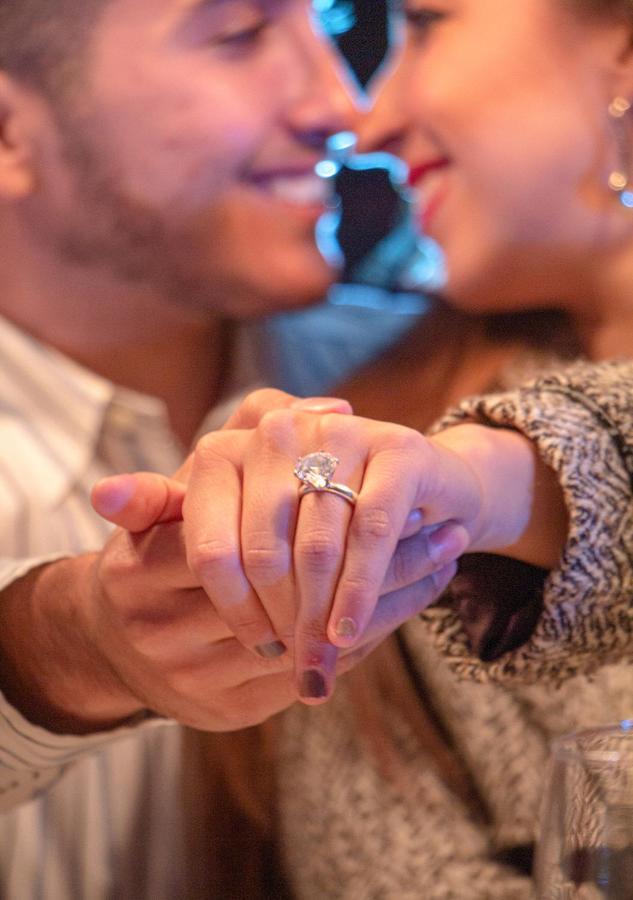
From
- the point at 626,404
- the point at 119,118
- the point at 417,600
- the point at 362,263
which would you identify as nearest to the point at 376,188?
the point at 362,263

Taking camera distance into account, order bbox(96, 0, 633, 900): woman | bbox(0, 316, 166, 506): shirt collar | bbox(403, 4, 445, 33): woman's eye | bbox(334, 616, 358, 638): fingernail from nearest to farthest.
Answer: bbox(334, 616, 358, 638): fingernail
bbox(96, 0, 633, 900): woman
bbox(403, 4, 445, 33): woman's eye
bbox(0, 316, 166, 506): shirt collar

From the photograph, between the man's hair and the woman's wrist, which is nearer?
the woman's wrist

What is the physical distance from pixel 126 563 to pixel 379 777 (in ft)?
1.24

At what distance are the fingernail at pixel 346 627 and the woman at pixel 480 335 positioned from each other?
14.6 inches

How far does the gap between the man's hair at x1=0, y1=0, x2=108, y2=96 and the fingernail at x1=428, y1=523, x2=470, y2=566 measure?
0.82 metres

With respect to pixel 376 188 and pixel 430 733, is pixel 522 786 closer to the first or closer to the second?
pixel 430 733

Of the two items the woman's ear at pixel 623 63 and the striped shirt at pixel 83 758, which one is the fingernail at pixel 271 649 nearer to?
the striped shirt at pixel 83 758

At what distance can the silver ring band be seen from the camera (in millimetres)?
508

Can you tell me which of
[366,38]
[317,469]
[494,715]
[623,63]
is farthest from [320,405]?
[366,38]

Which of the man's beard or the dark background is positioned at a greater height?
the dark background

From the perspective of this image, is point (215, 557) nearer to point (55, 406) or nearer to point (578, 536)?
point (578, 536)

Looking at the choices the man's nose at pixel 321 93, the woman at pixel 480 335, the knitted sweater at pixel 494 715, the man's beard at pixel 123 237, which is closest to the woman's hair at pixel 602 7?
the woman at pixel 480 335

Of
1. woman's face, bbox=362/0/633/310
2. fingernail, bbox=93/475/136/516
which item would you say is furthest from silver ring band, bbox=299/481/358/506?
woman's face, bbox=362/0/633/310

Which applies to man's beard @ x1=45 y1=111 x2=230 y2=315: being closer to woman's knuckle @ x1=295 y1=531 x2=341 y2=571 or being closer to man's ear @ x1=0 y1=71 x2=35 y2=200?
man's ear @ x1=0 y1=71 x2=35 y2=200
